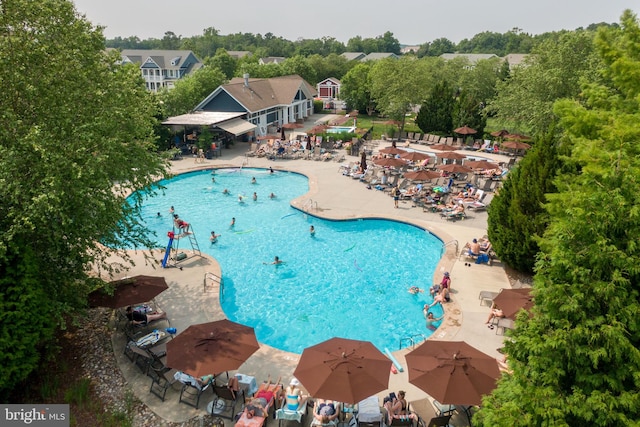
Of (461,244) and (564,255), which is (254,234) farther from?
(564,255)

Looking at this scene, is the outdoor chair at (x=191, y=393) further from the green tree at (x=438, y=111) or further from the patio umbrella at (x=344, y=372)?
the green tree at (x=438, y=111)

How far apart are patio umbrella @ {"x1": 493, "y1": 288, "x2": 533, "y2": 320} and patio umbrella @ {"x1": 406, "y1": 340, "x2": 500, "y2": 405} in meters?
2.93

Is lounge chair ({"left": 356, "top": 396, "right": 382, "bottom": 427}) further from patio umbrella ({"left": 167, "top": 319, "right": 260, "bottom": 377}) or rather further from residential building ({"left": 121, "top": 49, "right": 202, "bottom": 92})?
residential building ({"left": 121, "top": 49, "right": 202, "bottom": 92})

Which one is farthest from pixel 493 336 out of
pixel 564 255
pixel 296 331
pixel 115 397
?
pixel 115 397

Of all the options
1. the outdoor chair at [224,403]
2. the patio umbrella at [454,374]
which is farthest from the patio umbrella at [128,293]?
the patio umbrella at [454,374]

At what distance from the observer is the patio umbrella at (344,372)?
926cm

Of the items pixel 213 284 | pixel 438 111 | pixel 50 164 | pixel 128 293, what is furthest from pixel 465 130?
pixel 50 164

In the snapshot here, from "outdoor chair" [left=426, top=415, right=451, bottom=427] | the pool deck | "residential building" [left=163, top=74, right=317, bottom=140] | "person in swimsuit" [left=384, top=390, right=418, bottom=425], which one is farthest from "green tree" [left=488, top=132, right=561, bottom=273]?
"residential building" [left=163, top=74, right=317, bottom=140]

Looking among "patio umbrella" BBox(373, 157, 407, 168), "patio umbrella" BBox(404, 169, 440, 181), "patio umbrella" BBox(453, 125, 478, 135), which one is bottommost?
"patio umbrella" BBox(404, 169, 440, 181)

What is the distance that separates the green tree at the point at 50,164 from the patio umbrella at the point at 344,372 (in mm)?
6340

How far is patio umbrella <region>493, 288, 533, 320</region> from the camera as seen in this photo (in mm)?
12664

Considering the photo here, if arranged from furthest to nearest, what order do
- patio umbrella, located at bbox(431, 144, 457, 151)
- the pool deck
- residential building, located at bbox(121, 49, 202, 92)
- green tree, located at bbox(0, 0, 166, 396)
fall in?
residential building, located at bbox(121, 49, 202, 92) < patio umbrella, located at bbox(431, 144, 457, 151) < the pool deck < green tree, located at bbox(0, 0, 166, 396)

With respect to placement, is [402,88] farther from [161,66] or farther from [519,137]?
[161,66]

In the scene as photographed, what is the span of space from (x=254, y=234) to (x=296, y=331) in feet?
28.5
